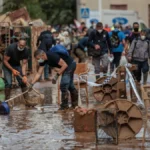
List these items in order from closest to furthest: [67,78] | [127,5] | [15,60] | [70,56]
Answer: [67,78] → [70,56] → [15,60] → [127,5]

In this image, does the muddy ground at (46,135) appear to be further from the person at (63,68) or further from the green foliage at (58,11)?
the green foliage at (58,11)

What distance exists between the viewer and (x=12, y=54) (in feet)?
55.0

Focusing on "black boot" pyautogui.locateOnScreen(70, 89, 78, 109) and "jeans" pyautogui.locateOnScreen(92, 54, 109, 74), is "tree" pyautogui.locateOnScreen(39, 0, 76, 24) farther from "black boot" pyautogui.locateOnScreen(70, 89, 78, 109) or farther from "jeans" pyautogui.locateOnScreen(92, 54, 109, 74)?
"black boot" pyautogui.locateOnScreen(70, 89, 78, 109)

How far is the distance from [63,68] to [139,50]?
4.68 metres

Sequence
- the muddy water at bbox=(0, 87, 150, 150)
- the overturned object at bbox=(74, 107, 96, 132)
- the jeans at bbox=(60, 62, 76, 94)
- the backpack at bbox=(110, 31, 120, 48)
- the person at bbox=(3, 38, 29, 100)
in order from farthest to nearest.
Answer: the backpack at bbox=(110, 31, 120, 48), the person at bbox=(3, 38, 29, 100), the jeans at bbox=(60, 62, 76, 94), the overturned object at bbox=(74, 107, 96, 132), the muddy water at bbox=(0, 87, 150, 150)

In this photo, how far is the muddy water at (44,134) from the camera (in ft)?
38.0

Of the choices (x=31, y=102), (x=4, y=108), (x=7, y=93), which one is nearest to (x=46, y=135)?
(x=4, y=108)

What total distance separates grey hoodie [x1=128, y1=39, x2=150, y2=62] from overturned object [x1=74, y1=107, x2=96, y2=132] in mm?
6728

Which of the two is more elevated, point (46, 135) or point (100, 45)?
point (100, 45)

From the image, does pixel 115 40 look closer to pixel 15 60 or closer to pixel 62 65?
pixel 15 60

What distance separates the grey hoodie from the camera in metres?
19.2

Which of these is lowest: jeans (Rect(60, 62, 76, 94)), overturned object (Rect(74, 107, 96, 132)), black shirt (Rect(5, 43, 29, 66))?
overturned object (Rect(74, 107, 96, 132))

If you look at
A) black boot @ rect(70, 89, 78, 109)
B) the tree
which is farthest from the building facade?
black boot @ rect(70, 89, 78, 109)

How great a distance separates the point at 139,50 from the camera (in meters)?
19.3
